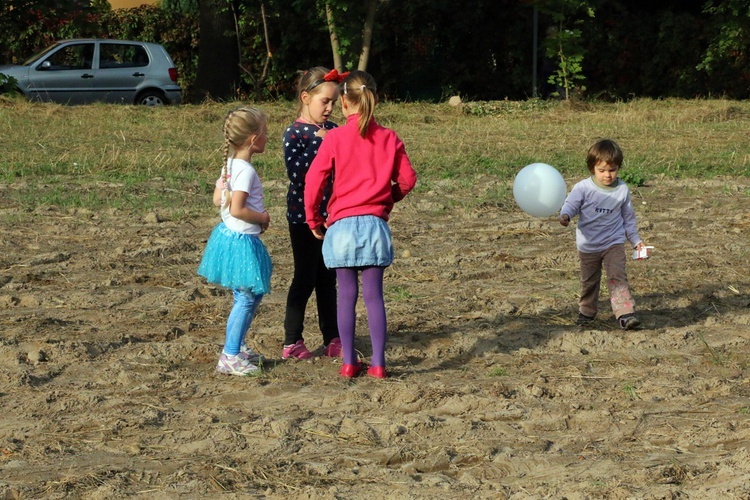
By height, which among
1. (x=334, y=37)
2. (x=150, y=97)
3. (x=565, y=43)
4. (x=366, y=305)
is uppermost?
(x=334, y=37)

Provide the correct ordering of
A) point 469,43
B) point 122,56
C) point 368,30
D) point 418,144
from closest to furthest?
point 418,144 < point 368,30 < point 122,56 < point 469,43

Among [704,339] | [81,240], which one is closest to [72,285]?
[81,240]

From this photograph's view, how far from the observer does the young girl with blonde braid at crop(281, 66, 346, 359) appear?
548cm

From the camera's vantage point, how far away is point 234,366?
533 centimetres

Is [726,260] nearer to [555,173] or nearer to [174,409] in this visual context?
[555,173]

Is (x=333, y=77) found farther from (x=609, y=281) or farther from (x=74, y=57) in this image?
(x=74, y=57)

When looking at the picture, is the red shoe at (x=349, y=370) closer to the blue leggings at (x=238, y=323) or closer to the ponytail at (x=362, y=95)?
the blue leggings at (x=238, y=323)

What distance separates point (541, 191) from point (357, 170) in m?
1.59

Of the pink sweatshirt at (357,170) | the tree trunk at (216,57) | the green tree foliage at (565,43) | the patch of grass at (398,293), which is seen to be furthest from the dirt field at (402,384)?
the tree trunk at (216,57)

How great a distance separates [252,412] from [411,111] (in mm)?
14292

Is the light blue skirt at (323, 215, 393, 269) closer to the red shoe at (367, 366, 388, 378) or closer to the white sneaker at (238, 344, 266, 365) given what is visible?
the red shoe at (367, 366, 388, 378)

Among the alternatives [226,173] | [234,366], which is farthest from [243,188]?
[234,366]

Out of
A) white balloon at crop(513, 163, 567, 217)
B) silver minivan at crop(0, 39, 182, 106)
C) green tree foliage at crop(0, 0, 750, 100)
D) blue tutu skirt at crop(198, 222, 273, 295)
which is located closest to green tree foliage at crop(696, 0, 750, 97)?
green tree foliage at crop(0, 0, 750, 100)

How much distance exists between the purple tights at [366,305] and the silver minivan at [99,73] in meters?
16.2
